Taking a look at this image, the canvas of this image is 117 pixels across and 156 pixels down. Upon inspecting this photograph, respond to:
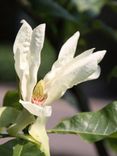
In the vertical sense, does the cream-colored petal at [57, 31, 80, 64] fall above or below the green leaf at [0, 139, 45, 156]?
above

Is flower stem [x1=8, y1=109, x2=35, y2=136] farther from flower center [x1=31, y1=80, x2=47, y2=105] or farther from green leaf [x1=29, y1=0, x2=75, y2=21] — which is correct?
green leaf [x1=29, y1=0, x2=75, y2=21]

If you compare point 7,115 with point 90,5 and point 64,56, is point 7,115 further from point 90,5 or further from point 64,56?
point 90,5

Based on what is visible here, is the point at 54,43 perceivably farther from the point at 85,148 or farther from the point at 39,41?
the point at 85,148

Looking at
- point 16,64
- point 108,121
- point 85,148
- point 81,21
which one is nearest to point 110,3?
point 81,21

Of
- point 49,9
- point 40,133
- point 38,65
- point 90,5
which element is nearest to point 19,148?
point 40,133

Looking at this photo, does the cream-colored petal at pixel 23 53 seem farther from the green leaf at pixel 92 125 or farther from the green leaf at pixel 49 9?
the green leaf at pixel 49 9

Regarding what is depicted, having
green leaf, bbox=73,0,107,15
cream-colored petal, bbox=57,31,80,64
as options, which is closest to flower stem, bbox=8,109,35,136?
cream-colored petal, bbox=57,31,80,64

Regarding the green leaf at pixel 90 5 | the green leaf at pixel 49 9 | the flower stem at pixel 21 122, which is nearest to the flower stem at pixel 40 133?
the flower stem at pixel 21 122
